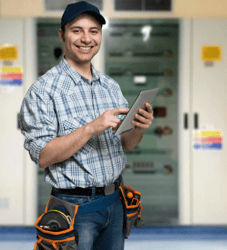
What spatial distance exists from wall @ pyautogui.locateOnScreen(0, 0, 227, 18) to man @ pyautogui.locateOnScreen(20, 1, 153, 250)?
1.87m

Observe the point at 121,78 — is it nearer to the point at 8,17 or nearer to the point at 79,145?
the point at 8,17

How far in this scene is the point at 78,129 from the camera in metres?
1.11

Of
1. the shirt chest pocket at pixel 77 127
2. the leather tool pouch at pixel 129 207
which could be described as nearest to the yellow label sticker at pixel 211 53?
the leather tool pouch at pixel 129 207

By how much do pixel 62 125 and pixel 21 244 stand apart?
6.83 ft

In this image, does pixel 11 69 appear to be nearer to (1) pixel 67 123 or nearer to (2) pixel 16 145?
(2) pixel 16 145

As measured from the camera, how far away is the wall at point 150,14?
2.99m

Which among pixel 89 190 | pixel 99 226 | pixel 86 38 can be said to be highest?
pixel 86 38

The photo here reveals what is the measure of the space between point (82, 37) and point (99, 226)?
83cm

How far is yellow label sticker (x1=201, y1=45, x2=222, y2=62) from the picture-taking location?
2.92 m

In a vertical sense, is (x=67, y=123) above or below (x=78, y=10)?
below

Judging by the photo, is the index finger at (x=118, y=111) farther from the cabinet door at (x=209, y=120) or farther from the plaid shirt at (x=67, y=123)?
the cabinet door at (x=209, y=120)

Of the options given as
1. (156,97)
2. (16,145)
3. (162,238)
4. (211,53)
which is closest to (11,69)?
(16,145)

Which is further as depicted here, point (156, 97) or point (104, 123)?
point (156, 97)

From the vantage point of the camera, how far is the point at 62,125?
1197 millimetres
